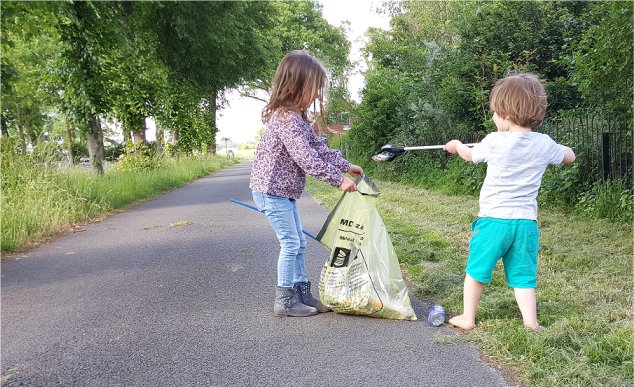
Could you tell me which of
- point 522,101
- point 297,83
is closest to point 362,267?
point 297,83

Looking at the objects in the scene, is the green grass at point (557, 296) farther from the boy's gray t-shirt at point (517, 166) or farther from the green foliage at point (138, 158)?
the green foliage at point (138, 158)

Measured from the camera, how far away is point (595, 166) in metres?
7.68

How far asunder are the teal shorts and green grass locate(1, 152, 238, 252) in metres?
5.05

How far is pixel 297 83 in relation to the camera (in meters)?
3.37

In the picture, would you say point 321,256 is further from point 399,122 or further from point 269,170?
point 399,122

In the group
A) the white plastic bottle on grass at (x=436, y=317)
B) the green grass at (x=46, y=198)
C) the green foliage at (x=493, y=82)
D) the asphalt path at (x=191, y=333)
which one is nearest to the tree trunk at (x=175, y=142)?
the green foliage at (x=493, y=82)

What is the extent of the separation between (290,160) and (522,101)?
1.49 meters

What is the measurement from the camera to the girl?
3289 mm

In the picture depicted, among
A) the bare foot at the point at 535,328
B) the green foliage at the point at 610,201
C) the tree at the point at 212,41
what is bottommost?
the bare foot at the point at 535,328

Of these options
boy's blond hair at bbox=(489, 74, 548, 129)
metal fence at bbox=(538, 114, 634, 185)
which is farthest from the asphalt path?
metal fence at bbox=(538, 114, 634, 185)

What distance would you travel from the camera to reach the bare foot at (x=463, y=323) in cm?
311

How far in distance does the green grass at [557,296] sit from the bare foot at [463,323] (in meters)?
0.05

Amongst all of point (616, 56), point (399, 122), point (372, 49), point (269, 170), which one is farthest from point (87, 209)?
point (372, 49)

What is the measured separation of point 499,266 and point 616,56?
329cm
